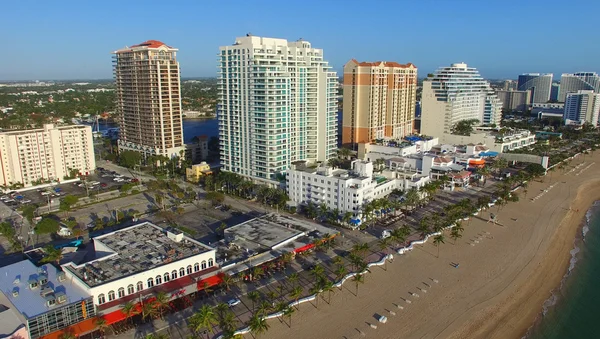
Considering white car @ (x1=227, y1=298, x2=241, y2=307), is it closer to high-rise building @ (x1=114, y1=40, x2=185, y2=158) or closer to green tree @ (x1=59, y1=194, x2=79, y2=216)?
green tree @ (x1=59, y1=194, x2=79, y2=216)

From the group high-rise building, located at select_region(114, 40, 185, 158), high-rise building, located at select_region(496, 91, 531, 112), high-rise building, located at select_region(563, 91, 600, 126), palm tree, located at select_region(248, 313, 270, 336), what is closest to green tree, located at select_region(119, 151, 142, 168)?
high-rise building, located at select_region(114, 40, 185, 158)

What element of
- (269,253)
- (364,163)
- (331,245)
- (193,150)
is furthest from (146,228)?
(193,150)

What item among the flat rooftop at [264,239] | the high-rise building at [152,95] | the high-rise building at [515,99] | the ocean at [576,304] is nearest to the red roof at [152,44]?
the high-rise building at [152,95]

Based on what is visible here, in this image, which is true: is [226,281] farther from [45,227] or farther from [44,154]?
[44,154]

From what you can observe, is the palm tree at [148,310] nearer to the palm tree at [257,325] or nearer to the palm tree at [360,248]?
the palm tree at [257,325]

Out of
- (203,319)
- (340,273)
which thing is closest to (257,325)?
(203,319)

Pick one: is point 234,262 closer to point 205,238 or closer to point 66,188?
point 205,238

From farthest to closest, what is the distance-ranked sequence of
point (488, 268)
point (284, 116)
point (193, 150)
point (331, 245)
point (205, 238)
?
point (193, 150)
point (284, 116)
point (205, 238)
point (331, 245)
point (488, 268)
